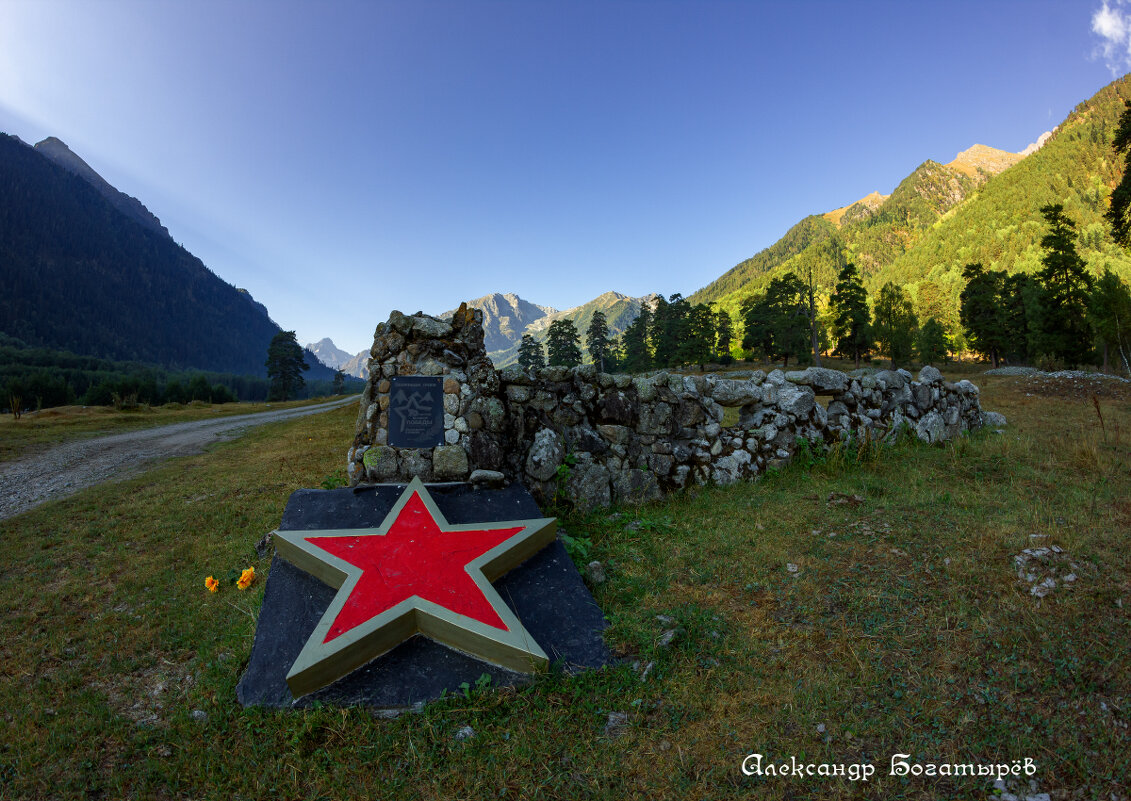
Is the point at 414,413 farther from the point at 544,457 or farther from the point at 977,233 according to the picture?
the point at 977,233

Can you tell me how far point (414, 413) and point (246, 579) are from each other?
2419 millimetres

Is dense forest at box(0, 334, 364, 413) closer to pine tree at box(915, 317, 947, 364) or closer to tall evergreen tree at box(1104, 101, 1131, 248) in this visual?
tall evergreen tree at box(1104, 101, 1131, 248)

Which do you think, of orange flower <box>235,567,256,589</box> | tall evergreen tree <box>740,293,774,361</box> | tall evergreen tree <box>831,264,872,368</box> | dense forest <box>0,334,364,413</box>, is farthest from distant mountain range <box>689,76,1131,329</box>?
dense forest <box>0,334,364,413</box>

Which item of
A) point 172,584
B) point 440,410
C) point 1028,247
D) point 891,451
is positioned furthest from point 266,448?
point 1028,247

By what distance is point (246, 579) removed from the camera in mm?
4633

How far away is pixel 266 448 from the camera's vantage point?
43.9ft

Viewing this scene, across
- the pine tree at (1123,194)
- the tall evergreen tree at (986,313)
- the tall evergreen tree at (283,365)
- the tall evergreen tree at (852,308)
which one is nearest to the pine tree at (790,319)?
the tall evergreen tree at (852,308)

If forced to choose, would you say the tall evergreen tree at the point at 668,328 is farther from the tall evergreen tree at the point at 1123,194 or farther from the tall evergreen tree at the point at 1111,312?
the tall evergreen tree at the point at 1123,194

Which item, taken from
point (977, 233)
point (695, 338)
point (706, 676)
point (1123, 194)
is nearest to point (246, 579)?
point (706, 676)

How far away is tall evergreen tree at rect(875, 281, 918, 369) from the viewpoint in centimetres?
4547

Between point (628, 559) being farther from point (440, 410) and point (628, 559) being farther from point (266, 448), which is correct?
point (266, 448)

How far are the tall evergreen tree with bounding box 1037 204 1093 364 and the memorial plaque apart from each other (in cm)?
4398

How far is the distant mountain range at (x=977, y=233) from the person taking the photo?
289 feet

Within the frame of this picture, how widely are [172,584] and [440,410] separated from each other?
3.41 m
